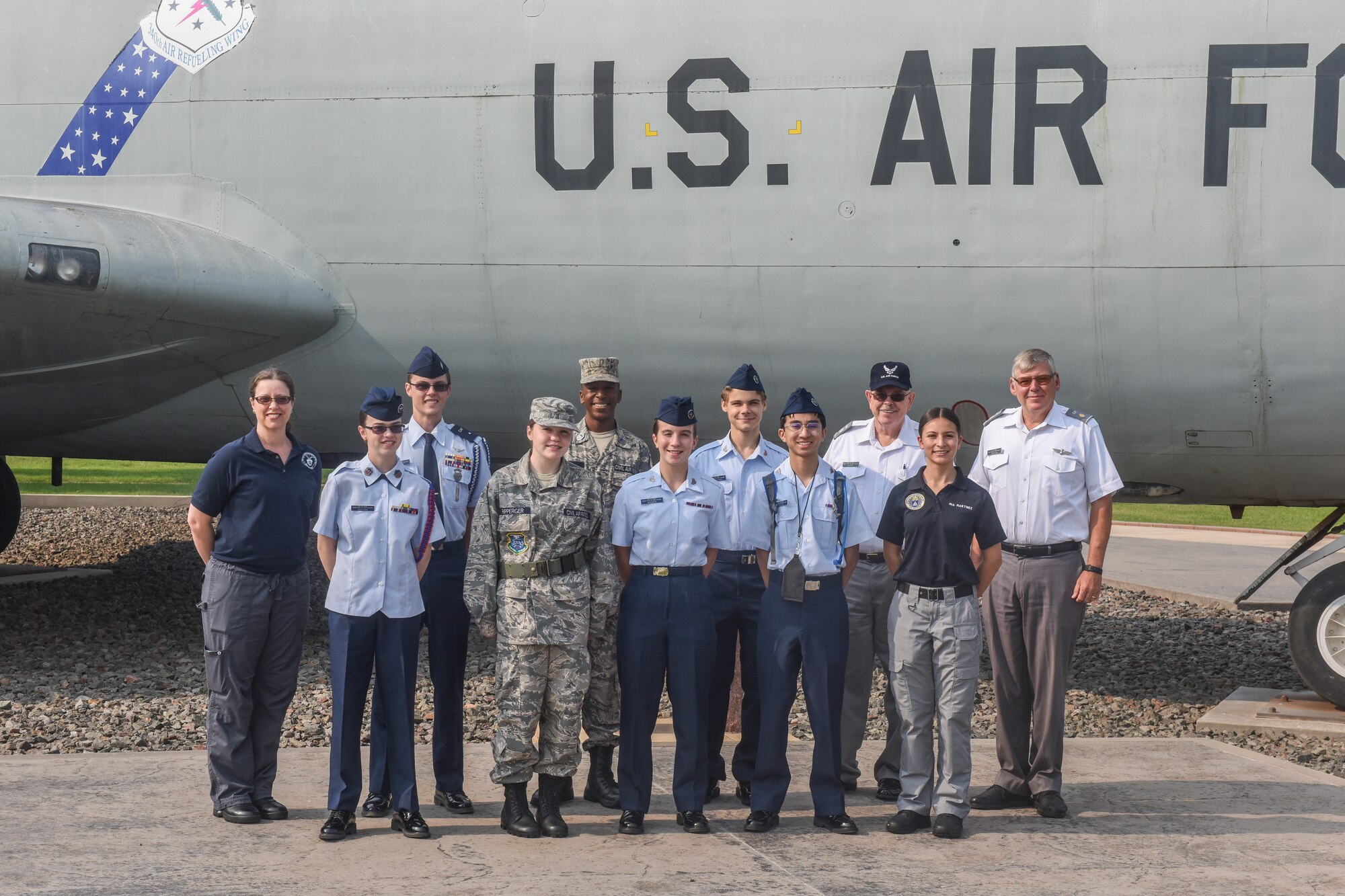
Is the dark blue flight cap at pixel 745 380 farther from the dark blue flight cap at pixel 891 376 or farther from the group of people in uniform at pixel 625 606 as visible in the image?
the dark blue flight cap at pixel 891 376

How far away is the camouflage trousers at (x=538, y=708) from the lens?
509cm

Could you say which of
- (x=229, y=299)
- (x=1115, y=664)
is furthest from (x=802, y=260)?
(x=1115, y=664)

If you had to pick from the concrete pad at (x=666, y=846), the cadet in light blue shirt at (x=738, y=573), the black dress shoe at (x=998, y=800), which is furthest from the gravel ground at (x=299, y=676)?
the cadet in light blue shirt at (x=738, y=573)

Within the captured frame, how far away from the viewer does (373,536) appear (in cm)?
518

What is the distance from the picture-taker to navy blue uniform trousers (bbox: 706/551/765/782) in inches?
215

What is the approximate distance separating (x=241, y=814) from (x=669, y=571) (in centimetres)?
199

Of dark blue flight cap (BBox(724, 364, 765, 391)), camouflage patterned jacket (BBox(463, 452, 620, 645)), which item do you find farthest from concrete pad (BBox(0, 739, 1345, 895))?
dark blue flight cap (BBox(724, 364, 765, 391))

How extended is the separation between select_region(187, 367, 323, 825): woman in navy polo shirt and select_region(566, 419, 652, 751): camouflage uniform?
1.25 meters

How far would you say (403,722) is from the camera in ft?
16.9

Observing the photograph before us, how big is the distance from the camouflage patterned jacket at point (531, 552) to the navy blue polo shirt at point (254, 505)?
0.82 metres

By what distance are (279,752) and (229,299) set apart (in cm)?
296

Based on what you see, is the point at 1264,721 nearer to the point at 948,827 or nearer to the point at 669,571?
the point at 948,827

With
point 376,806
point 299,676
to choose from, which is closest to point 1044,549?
point 376,806

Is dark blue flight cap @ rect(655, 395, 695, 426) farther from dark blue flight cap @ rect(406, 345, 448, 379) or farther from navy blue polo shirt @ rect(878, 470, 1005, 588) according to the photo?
dark blue flight cap @ rect(406, 345, 448, 379)
